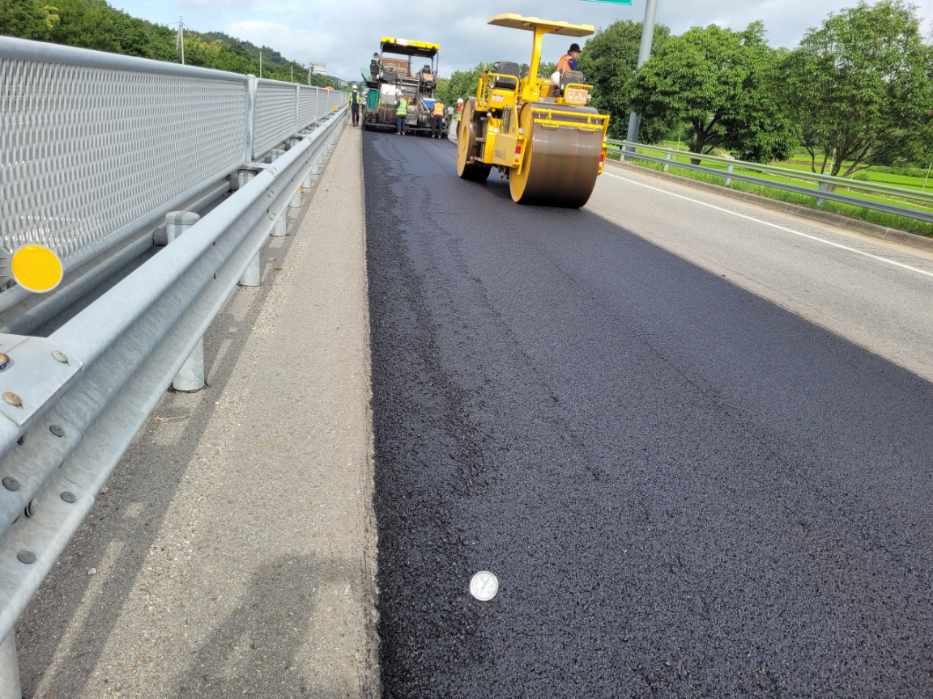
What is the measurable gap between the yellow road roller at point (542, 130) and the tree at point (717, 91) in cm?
2393

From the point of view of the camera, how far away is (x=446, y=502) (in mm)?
2891

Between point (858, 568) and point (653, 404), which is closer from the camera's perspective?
point (858, 568)

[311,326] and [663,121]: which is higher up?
[663,121]

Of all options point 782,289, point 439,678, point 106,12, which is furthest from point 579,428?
point 106,12

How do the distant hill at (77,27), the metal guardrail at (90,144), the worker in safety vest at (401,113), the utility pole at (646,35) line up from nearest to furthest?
the metal guardrail at (90,144), the utility pole at (646,35), the worker in safety vest at (401,113), the distant hill at (77,27)

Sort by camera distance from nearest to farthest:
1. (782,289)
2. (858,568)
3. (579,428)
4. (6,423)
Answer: (6,423) → (858,568) → (579,428) → (782,289)

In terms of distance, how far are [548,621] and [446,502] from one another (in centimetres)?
74

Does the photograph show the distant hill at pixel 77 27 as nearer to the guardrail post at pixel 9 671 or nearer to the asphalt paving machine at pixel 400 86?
the asphalt paving machine at pixel 400 86

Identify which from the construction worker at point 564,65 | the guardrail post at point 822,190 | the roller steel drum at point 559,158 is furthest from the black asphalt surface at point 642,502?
the guardrail post at point 822,190

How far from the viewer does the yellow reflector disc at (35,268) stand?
1.33 m

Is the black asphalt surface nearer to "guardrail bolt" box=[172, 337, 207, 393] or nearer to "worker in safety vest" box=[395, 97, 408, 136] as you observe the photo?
"guardrail bolt" box=[172, 337, 207, 393]

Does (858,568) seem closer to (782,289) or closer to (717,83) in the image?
(782,289)

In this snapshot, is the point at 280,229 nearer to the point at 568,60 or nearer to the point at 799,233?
the point at 568,60

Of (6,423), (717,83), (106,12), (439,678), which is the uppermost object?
(106,12)
